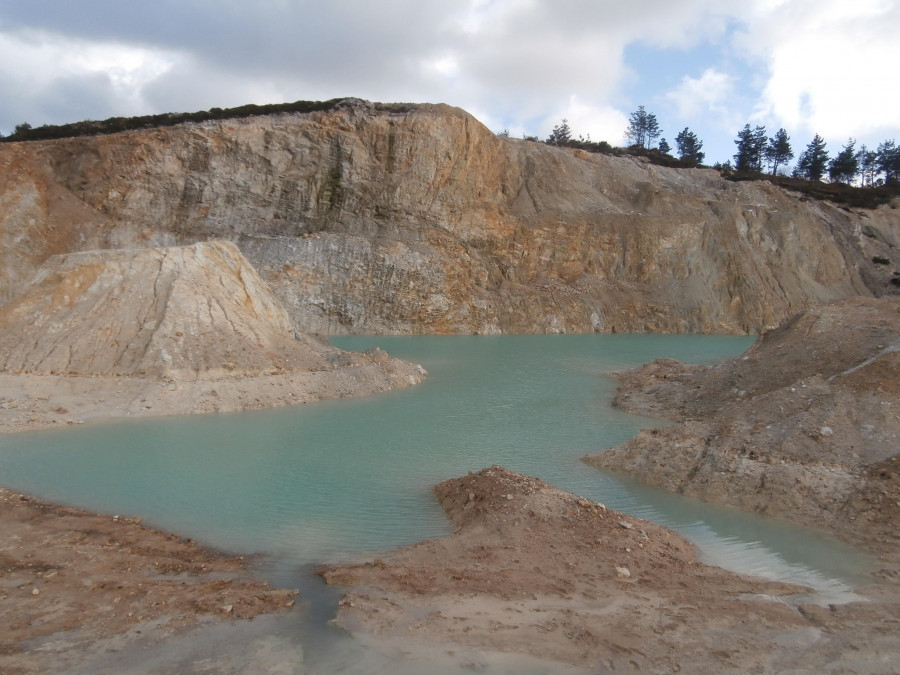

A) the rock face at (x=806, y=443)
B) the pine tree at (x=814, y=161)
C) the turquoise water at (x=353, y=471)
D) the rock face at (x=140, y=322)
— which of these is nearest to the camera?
the turquoise water at (x=353, y=471)

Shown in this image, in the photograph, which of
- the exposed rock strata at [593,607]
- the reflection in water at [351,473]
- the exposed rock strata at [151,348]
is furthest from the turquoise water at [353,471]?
the exposed rock strata at [151,348]

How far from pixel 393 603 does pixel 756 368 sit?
12803mm

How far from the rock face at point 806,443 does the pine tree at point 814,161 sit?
223ft

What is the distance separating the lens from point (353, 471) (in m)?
10.5

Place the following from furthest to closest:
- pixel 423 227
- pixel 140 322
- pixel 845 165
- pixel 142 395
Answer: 1. pixel 845 165
2. pixel 423 227
3. pixel 140 322
4. pixel 142 395

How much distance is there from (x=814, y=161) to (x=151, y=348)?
78.9 metres

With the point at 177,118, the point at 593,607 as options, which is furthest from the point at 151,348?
the point at 177,118

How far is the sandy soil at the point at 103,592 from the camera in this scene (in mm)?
4934

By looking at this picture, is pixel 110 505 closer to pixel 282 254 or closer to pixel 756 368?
pixel 756 368

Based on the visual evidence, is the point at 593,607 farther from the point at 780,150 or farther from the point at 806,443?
the point at 780,150

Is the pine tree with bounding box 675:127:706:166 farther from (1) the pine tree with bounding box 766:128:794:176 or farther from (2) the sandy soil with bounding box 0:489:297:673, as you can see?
(2) the sandy soil with bounding box 0:489:297:673

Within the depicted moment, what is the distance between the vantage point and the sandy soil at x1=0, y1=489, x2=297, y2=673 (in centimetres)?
→ 493

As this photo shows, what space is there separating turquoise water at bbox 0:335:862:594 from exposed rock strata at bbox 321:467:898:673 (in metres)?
0.81

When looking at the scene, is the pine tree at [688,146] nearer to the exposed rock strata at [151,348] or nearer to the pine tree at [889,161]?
the pine tree at [889,161]
